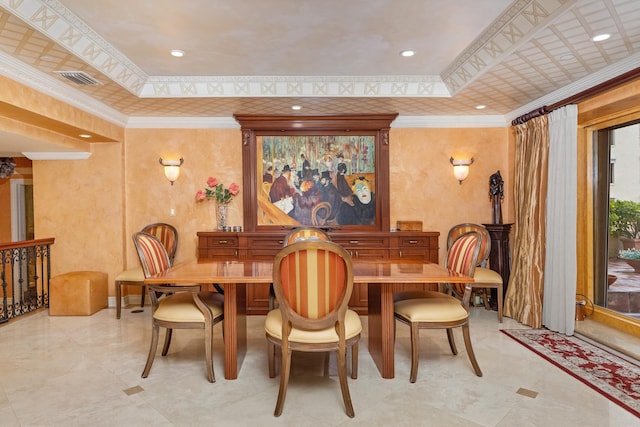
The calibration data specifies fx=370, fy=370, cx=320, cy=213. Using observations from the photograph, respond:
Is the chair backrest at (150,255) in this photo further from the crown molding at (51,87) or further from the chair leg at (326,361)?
the crown molding at (51,87)

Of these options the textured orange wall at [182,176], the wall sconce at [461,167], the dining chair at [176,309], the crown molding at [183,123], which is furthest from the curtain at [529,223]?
the crown molding at [183,123]

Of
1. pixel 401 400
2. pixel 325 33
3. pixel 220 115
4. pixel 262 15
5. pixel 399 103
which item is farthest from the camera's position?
pixel 220 115

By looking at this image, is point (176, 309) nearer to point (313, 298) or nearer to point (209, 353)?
point (209, 353)

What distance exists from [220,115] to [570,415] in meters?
4.68

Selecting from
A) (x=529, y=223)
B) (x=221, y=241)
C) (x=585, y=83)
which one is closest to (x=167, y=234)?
(x=221, y=241)

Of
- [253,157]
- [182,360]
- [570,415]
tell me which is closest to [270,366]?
[182,360]

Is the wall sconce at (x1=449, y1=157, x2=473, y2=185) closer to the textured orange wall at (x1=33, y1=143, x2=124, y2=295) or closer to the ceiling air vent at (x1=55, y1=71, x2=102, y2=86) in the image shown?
the ceiling air vent at (x1=55, y1=71, x2=102, y2=86)

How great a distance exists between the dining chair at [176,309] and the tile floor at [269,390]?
0.30m

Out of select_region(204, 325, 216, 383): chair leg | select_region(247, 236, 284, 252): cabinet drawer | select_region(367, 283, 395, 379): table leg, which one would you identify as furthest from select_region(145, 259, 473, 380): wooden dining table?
select_region(247, 236, 284, 252): cabinet drawer

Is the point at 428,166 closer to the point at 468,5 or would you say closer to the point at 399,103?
the point at 399,103

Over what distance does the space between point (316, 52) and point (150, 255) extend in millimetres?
2254

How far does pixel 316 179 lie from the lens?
509 cm

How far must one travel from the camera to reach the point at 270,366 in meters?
2.82

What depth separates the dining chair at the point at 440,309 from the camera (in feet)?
8.95
